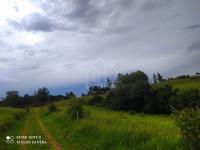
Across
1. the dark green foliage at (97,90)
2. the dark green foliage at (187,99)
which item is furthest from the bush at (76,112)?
the dark green foliage at (97,90)

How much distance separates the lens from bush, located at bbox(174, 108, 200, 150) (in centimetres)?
1557

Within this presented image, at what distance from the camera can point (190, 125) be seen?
15.7m

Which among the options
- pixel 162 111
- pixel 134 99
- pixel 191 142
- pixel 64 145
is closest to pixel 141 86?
pixel 134 99

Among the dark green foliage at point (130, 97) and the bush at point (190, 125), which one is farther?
the dark green foliage at point (130, 97)

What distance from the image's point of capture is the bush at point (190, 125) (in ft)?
51.1

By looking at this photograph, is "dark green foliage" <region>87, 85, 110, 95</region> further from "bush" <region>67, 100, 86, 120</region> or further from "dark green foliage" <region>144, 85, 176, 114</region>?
"bush" <region>67, 100, 86, 120</region>

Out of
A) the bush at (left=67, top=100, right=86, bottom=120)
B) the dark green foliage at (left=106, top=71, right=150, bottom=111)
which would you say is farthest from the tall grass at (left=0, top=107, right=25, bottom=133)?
the dark green foliage at (left=106, top=71, right=150, bottom=111)

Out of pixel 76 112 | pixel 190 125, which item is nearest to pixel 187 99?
pixel 76 112

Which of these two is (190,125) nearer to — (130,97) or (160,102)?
(160,102)

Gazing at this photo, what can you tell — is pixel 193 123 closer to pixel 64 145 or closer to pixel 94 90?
pixel 64 145

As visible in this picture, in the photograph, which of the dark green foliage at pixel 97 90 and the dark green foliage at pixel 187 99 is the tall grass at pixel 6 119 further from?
the dark green foliage at pixel 97 90

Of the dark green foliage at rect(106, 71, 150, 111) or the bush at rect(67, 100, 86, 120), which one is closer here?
the bush at rect(67, 100, 86, 120)

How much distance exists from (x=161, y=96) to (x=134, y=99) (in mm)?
9080

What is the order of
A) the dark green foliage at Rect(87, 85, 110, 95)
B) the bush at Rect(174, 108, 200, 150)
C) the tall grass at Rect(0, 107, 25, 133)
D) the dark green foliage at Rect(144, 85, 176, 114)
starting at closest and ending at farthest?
1. the bush at Rect(174, 108, 200, 150)
2. the tall grass at Rect(0, 107, 25, 133)
3. the dark green foliage at Rect(144, 85, 176, 114)
4. the dark green foliage at Rect(87, 85, 110, 95)
